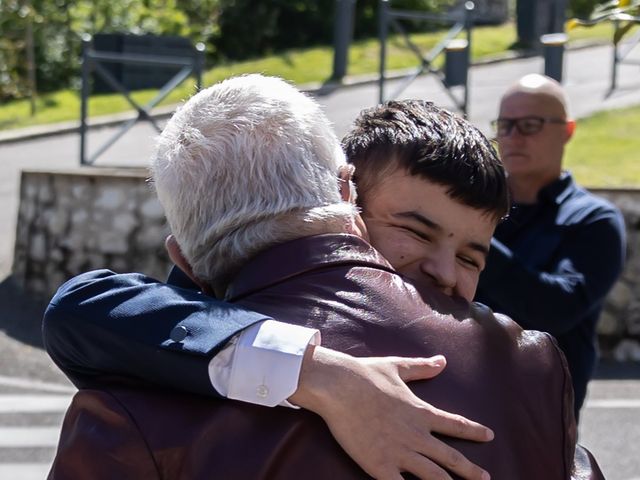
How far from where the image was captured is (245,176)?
1871mm

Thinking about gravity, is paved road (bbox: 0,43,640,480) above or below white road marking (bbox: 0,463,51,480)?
below

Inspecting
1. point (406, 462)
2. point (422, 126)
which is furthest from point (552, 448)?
point (422, 126)

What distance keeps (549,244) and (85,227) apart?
6146mm

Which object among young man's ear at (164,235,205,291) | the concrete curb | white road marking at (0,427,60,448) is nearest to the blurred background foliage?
the concrete curb

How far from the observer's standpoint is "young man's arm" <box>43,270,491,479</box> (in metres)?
1.75

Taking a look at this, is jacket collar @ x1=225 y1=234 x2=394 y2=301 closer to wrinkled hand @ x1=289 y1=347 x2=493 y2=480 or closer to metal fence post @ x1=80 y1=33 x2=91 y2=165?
wrinkled hand @ x1=289 y1=347 x2=493 y2=480

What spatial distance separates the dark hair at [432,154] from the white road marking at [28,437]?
4.66 m

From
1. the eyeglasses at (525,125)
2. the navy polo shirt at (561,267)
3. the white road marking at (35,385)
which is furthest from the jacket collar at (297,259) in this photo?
the white road marking at (35,385)

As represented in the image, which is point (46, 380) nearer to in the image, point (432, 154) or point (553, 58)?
point (553, 58)

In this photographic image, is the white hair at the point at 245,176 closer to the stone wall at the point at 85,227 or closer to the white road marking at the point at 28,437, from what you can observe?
the white road marking at the point at 28,437

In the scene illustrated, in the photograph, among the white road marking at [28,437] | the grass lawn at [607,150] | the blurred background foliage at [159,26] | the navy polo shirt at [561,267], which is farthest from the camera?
the blurred background foliage at [159,26]

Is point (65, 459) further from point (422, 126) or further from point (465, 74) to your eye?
point (465, 74)

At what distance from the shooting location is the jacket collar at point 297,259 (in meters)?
1.87

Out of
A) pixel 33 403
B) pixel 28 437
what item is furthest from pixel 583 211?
pixel 33 403
